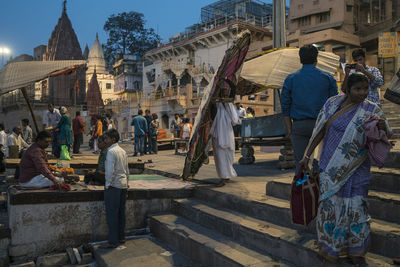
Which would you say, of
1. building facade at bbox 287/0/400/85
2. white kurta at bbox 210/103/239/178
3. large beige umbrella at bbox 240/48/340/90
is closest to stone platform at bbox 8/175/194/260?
white kurta at bbox 210/103/239/178

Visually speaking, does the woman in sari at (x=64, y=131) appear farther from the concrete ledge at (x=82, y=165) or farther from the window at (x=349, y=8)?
the window at (x=349, y=8)

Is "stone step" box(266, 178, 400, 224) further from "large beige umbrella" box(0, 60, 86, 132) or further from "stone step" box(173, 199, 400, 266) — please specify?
"large beige umbrella" box(0, 60, 86, 132)

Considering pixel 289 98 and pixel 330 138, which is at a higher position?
pixel 289 98

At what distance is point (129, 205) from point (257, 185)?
2039mm

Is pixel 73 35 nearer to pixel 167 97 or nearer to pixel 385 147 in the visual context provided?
pixel 167 97

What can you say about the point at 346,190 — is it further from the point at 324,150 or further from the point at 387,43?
the point at 387,43

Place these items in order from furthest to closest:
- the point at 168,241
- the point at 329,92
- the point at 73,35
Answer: the point at 73,35
the point at 168,241
the point at 329,92

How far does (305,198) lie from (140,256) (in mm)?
2377

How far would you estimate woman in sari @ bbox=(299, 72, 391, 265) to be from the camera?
2.57 metres

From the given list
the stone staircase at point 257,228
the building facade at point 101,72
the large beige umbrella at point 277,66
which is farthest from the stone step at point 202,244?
the building facade at point 101,72

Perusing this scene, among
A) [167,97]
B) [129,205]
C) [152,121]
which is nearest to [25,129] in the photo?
[152,121]

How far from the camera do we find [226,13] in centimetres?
3994

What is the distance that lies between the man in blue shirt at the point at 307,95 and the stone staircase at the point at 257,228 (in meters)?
0.76

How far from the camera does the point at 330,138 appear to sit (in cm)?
281
